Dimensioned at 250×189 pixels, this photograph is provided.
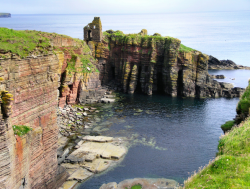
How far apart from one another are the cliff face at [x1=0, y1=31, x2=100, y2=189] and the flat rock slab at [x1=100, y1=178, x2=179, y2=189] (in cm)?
728

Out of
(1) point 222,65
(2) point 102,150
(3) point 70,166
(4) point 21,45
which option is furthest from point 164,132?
(1) point 222,65

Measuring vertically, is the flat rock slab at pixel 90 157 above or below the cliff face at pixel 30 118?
below

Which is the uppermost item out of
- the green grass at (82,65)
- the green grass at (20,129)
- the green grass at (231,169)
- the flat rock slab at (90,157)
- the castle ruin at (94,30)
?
the castle ruin at (94,30)

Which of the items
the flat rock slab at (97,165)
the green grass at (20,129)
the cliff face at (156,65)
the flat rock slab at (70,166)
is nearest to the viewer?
the green grass at (20,129)

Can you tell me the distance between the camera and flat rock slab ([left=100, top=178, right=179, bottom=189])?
30609mm

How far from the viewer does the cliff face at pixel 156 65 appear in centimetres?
7631

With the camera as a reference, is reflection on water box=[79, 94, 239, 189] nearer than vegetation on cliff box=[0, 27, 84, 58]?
No

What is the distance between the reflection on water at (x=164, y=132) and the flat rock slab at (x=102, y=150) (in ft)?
5.12

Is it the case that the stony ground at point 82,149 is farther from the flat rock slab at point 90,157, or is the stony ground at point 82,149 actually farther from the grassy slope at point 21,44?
the grassy slope at point 21,44

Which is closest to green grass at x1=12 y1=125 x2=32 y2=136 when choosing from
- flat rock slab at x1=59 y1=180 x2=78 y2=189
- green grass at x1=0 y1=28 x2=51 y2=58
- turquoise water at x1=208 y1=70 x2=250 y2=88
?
green grass at x1=0 y1=28 x2=51 y2=58


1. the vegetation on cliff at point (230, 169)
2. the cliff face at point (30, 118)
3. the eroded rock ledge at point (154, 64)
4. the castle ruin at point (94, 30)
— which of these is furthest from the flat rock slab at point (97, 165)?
the castle ruin at point (94, 30)

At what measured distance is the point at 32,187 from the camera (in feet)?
75.8

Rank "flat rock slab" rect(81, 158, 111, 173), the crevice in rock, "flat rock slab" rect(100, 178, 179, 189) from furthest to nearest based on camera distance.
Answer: the crevice in rock → "flat rock slab" rect(81, 158, 111, 173) → "flat rock slab" rect(100, 178, 179, 189)

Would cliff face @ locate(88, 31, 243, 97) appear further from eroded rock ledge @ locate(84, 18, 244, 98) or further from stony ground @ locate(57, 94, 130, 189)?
stony ground @ locate(57, 94, 130, 189)
